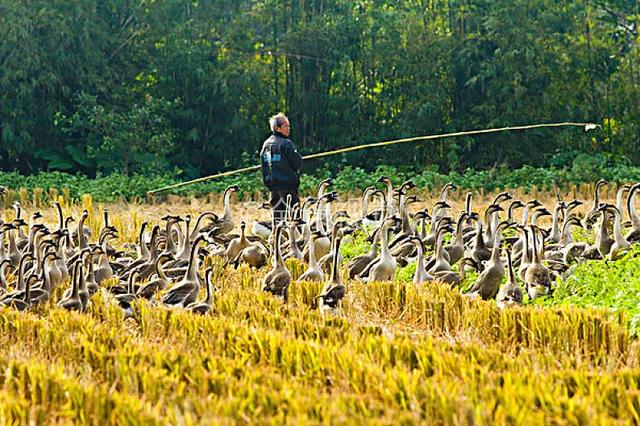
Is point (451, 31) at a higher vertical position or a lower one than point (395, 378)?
higher

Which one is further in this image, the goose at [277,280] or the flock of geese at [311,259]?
the goose at [277,280]

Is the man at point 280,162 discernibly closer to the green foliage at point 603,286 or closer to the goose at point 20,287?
the goose at point 20,287

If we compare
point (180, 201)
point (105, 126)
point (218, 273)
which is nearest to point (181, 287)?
point (218, 273)

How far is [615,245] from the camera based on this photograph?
35.7 ft

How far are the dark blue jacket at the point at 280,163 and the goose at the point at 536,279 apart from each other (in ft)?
13.3

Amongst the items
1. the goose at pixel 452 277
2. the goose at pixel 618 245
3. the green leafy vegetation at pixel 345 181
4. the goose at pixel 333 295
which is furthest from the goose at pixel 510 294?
the green leafy vegetation at pixel 345 181

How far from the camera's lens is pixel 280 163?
13.0 metres

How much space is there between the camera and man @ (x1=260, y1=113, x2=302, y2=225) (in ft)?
42.4

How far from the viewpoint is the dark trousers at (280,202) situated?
13383 mm

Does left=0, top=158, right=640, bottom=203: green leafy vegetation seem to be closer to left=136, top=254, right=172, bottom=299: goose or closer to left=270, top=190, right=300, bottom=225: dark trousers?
left=270, top=190, right=300, bottom=225: dark trousers

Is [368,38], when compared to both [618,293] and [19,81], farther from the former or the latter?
[618,293]

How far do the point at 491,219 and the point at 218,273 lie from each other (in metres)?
3.65

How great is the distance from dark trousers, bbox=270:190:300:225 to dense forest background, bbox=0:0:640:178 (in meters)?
12.9

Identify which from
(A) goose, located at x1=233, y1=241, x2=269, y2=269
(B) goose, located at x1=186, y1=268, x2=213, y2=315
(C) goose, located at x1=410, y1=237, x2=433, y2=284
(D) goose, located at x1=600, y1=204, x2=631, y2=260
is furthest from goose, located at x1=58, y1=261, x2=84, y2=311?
(D) goose, located at x1=600, y1=204, x2=631, y2=260
